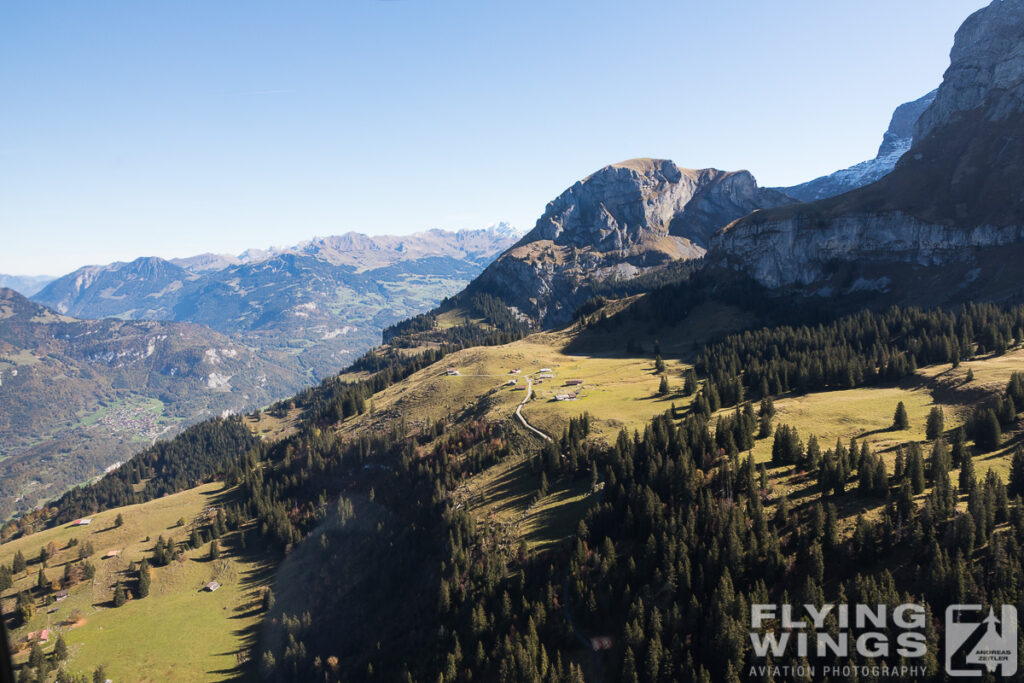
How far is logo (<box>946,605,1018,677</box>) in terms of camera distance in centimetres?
5606

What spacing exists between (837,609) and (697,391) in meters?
89.2

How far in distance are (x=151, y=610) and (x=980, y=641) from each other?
491 ft

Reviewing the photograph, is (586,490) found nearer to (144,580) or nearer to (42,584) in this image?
(144,580)

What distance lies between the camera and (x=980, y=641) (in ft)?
191

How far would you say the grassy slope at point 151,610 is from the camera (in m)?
109

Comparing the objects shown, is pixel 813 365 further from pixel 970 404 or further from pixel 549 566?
pixel 549 566

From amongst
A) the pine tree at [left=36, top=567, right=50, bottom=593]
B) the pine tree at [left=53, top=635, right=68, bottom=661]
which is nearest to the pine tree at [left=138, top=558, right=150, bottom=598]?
the pine tree at [left=36, top=567, right=50, bottom=593]

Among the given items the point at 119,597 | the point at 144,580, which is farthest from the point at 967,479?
the point at 119,597

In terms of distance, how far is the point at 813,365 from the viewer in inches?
5733

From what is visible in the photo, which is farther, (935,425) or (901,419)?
(901,419)

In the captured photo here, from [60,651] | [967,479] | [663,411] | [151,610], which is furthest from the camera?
[663,411]

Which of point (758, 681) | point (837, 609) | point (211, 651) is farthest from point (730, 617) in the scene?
point (211, 651)

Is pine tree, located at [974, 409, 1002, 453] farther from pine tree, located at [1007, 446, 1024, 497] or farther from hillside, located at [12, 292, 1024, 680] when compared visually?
pine tree, located at [1007, 446, 1024, 497]

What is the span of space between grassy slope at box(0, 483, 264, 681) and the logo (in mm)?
116820
